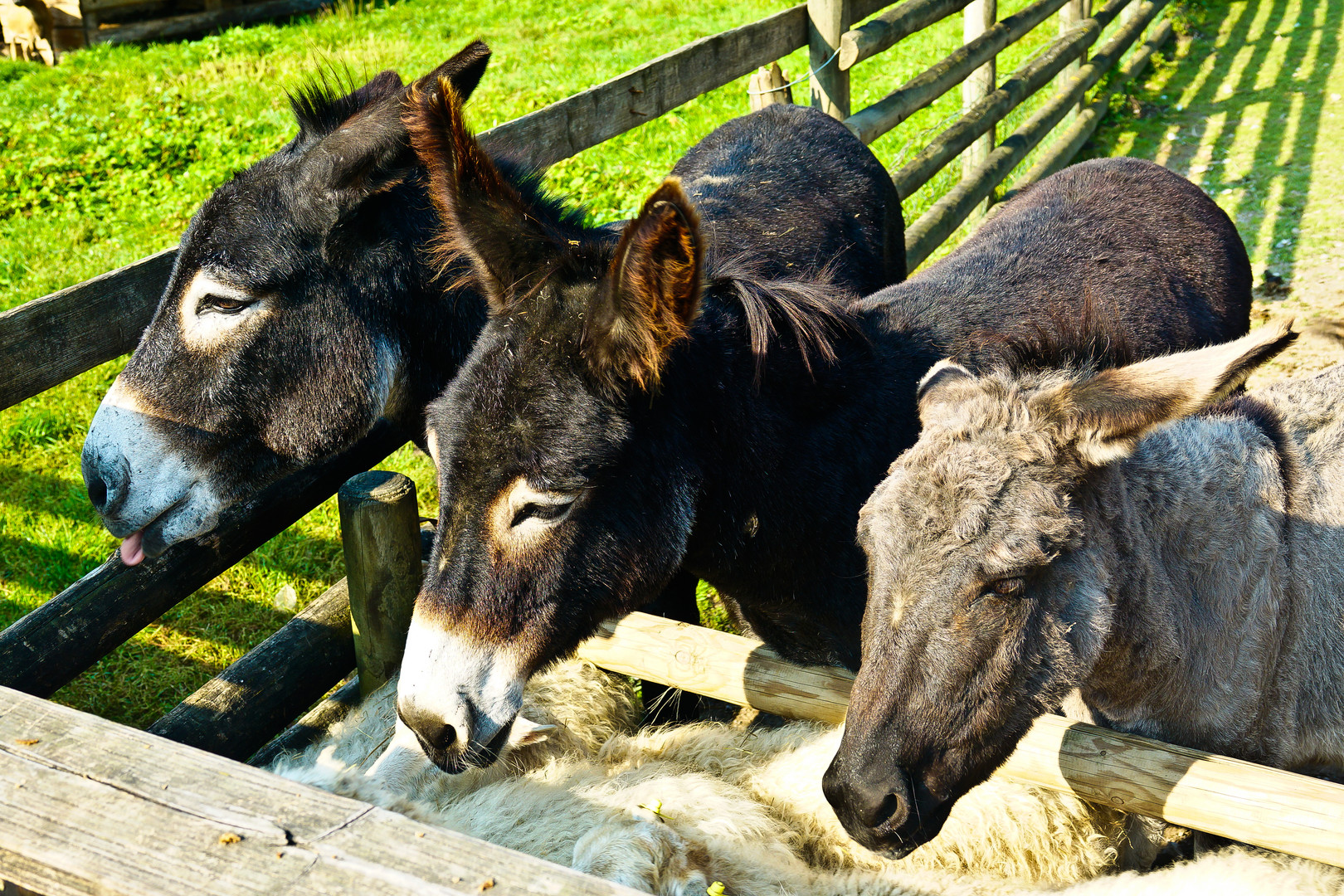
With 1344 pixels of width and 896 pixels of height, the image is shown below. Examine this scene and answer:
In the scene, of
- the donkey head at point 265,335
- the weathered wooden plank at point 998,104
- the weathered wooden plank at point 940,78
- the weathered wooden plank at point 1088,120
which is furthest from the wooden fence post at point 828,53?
the donkey head at point 265,335

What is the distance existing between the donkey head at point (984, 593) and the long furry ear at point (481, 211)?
1036 mm

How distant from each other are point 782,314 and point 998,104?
6336 millimetres

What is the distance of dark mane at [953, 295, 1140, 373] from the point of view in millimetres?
2471

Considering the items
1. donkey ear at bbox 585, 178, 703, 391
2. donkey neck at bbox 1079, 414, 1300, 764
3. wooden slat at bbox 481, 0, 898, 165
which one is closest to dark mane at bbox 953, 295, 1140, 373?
donkey neck at bbox 1079, 414, 1300, 764

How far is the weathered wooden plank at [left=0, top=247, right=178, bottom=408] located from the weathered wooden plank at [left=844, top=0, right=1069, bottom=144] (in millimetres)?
3721

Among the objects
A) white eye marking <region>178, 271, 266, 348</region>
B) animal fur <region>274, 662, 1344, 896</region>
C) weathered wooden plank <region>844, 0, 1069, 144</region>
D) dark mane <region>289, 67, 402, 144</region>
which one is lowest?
animal fur <region>274, 662, 1344, 896</region>

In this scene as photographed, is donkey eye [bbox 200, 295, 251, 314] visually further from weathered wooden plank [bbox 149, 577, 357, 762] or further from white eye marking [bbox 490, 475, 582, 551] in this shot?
white eye marking [bbox 490, 475, 582, 551]

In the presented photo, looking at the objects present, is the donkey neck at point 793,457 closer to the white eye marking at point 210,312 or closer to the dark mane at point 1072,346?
the dark mane at point 1072,346

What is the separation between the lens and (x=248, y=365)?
283 centimetres

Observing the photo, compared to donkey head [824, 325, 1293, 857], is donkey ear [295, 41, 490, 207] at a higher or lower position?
higher

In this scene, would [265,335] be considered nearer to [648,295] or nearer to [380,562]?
[380,562]

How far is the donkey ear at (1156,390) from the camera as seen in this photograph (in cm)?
192

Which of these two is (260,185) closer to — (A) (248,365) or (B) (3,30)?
(A) (248,365)

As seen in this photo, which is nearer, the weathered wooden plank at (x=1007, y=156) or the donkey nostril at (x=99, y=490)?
the donkey nostril at (x=99, y=490)
